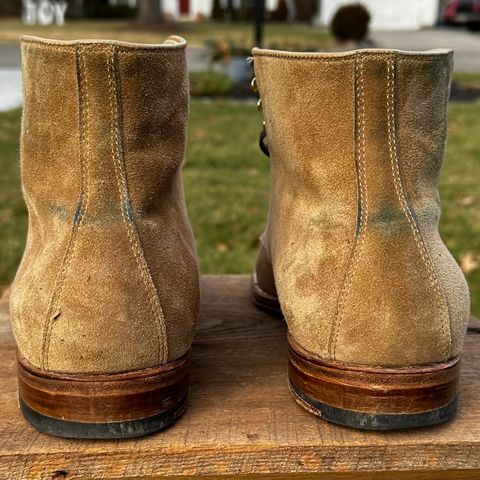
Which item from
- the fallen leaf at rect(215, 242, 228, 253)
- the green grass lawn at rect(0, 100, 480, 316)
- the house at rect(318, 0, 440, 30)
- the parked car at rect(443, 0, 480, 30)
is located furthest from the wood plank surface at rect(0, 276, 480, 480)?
the house at rect(318, 0, 440, 30)

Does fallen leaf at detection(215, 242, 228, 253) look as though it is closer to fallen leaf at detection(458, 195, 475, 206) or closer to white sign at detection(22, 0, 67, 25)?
fallen leaf at detection(458, 195, 475, 206)

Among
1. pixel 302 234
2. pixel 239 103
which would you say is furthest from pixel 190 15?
pixel 302 234

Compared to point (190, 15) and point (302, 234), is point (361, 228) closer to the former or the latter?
point (302, 234)

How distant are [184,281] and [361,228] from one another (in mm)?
251

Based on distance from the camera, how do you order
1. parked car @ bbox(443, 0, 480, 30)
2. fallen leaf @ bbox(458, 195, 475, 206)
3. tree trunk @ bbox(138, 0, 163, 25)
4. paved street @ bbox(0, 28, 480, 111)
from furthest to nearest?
parked car @ bbox(443, 0, 480, 30)
tree trunk @ bbox(138, 0, 163, 25)
paved street @ bbox(0, 28, 480, 111)
fallen leaf @ bbox(458, 195, 475, 206)

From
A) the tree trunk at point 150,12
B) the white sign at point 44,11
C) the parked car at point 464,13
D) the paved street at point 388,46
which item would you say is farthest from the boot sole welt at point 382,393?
the white sign at point 44,11

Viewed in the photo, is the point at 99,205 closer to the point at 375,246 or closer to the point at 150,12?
the point at 375,246

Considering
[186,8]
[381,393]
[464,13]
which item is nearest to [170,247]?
[381,393]

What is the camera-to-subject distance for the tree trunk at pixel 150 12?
1659cm

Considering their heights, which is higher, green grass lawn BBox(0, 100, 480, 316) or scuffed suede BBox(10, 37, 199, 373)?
scuffed suede BBox(10, 37, 199, 373)

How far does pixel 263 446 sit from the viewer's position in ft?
3.08

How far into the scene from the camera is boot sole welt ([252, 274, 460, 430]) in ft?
3.03

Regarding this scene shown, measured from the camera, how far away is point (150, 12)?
16672mm

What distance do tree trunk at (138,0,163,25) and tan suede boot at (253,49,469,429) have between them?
16531 millimetres
